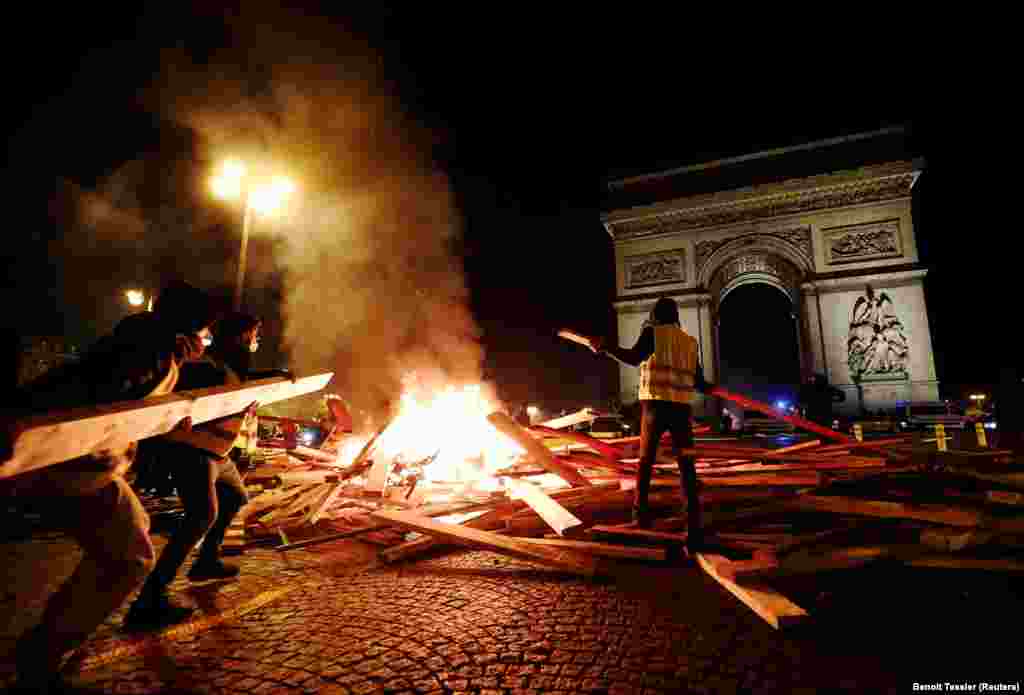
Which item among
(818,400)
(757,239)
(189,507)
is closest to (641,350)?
(189,507)

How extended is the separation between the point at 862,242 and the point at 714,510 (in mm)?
21059

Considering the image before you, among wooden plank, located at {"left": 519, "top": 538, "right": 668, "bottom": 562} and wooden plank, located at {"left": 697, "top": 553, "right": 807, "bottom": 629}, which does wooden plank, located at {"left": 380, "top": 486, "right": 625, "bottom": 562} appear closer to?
wooden plank, located at {"left": 519, "top": 538, "right": 668, "bottom": 562}

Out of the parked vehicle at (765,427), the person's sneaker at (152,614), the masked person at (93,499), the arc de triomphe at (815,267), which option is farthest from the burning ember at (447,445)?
the arc de triomphe at (815,267)

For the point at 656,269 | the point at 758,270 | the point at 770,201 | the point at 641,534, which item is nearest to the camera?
the point at 641,534

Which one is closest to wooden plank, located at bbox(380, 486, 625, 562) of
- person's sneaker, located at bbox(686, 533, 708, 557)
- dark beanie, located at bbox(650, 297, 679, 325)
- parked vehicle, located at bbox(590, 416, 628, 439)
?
person's sneaker, located at bbox(686, 533, 708, 557)

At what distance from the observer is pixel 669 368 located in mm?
4191

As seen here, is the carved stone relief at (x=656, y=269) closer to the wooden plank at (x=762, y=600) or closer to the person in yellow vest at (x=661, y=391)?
the person in yellow vest at (x=661, y=391)

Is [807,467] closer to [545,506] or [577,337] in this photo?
[577,337]

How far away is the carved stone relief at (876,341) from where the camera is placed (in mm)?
18438

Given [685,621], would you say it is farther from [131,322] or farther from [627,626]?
[131,322]

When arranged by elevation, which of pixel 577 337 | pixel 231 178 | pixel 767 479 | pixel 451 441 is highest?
pixel 231 178

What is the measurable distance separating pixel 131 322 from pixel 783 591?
4292mm

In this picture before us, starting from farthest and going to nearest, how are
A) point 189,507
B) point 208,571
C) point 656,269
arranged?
point 656,269 → point 208,571 → point 189,507

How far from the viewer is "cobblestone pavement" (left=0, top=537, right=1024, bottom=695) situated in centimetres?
215
